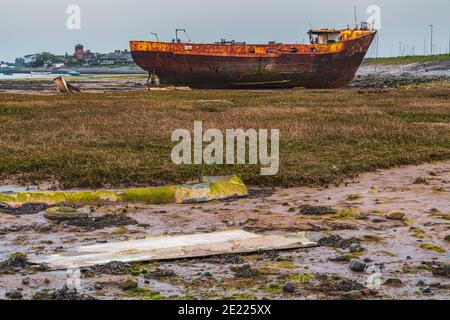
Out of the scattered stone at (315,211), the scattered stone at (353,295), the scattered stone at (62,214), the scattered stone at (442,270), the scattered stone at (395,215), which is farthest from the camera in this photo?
the scattered stone at (315,211)

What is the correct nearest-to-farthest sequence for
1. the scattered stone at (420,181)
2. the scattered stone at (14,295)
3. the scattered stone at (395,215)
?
the scattered stone at (14,295)
the scattered stone at (395,215)
the scattered stone at (420,181)

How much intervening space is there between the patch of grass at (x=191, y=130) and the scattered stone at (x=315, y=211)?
181cm

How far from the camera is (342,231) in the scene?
8.24 m

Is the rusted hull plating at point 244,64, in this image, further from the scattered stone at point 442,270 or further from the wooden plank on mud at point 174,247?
the scattered stone at point 442,270

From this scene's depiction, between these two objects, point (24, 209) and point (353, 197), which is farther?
point (353, 197)

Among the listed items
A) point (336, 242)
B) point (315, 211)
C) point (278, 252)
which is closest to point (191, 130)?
point (315, 211)

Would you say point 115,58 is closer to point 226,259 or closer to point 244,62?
point 244,62

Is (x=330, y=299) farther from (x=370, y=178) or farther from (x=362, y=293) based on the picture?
(x=370, y=178)

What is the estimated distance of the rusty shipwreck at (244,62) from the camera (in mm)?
48188

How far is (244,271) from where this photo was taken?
257 inches

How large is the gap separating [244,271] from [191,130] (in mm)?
10424

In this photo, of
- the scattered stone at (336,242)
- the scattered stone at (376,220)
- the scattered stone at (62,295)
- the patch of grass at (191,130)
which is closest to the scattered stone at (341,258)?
the scattered stone at (336,242)

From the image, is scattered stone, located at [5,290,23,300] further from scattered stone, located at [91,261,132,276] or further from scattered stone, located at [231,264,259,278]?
→ scattered stone, located at [231,264,259,278]

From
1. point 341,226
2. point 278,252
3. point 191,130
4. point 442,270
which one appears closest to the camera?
point 442,270
